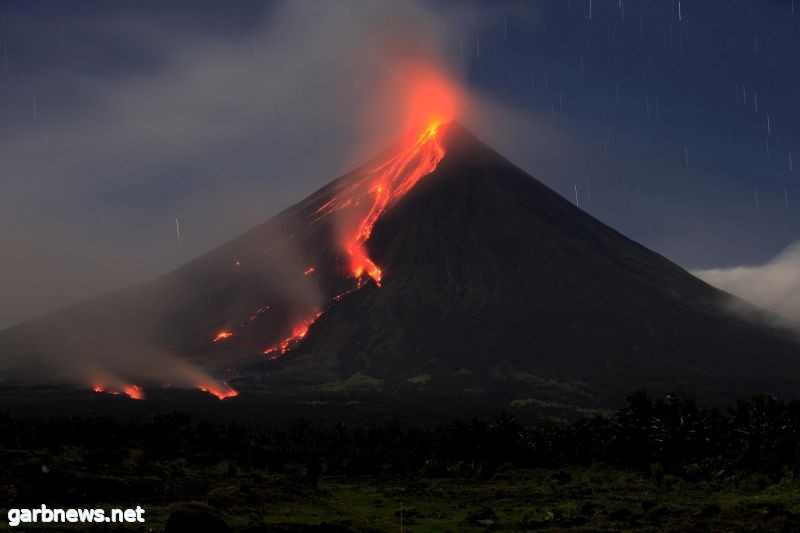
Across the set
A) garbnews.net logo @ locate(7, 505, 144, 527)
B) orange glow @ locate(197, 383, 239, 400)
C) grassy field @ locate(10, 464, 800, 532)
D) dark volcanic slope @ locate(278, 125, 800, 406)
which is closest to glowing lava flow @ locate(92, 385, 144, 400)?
orange glow @ locate(197, 383, 239, 400)

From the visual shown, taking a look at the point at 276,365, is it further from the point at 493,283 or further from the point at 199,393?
the point at 493,283

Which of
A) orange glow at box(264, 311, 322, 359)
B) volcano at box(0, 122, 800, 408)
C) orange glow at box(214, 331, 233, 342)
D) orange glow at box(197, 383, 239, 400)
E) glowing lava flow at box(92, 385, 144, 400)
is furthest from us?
orange glow at box(214, 331, 233, 342)

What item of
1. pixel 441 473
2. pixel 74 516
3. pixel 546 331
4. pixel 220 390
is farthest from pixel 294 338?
pixel 74 516

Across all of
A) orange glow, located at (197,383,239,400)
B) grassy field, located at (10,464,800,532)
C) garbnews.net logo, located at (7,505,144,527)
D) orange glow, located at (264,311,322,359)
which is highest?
orange glow, located at (264,311,322,359)

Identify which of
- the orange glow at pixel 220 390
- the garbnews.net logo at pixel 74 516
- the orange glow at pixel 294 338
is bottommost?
the garbnews.net logo at pixel 74 516

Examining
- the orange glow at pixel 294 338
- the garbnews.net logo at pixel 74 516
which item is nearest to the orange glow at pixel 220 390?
the orange glow at pixel 294 338

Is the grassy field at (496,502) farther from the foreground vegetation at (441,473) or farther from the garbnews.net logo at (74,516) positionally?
the garbnews.net logo at (74,516)

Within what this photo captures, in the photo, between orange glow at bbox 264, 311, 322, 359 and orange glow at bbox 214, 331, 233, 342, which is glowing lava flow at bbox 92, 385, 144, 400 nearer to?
orange glow at bbox 264, 311, 322, 359
